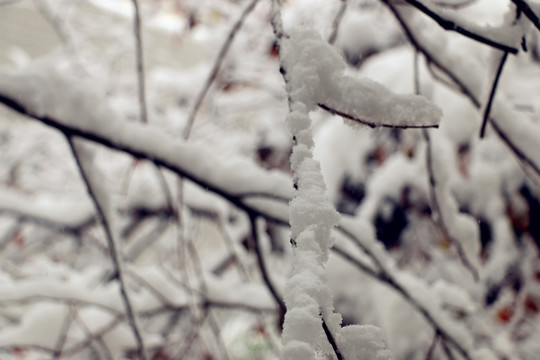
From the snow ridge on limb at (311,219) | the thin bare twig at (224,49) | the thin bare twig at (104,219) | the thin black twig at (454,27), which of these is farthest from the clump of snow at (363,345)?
the thin bare twig at (224,49)

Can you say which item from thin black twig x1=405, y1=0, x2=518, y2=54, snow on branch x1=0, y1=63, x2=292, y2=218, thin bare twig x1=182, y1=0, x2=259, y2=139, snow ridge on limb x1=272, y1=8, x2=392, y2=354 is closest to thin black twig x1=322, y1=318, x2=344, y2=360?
snow ridge on limb x1=272, y1=8, x2=392, y2=354

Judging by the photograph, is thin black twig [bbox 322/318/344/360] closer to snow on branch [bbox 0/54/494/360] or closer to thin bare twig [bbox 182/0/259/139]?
snow on branch [bbox 0/54/494/360]

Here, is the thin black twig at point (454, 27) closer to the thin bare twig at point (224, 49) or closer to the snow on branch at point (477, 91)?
the snow on branch at point (477, 91)

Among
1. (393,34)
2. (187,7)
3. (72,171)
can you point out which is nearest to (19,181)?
(72,171)

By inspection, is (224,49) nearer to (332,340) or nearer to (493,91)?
(493,91)

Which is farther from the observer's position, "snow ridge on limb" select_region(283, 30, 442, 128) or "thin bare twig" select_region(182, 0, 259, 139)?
"thin bare twig" select_region(182, 0, 259, 139)

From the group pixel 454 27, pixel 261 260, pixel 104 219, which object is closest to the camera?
pixel 454 27

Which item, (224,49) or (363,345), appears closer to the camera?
(363,345)

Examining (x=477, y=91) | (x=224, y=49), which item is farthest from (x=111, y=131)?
(x=477, y=91)

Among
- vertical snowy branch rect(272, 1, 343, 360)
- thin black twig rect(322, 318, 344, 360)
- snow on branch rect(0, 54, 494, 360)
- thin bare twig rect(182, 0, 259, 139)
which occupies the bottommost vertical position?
thin black twig rect(322, 318, 344, 360)
